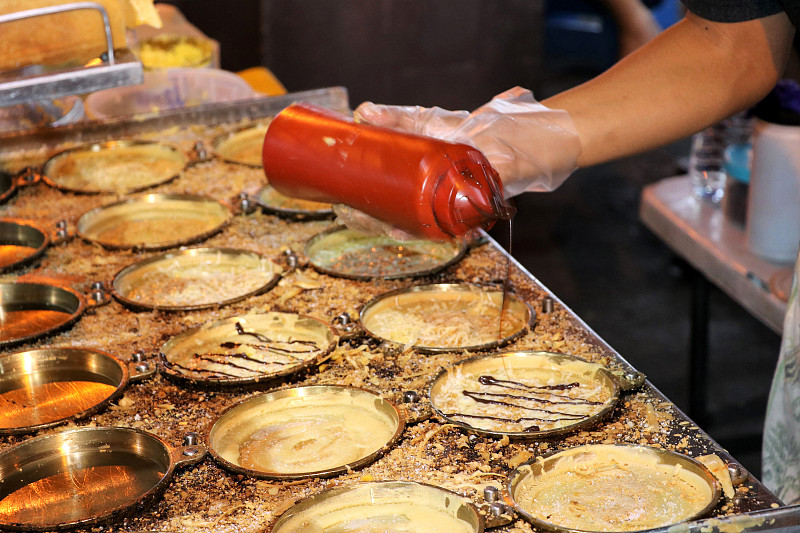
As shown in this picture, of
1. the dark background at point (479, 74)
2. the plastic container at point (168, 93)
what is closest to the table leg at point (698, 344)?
the dark background at point (479, 74)

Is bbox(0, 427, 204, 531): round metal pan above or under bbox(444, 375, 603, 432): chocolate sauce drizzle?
under

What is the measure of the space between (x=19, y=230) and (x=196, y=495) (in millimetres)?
1211

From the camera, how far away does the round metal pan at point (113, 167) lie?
2480 mm

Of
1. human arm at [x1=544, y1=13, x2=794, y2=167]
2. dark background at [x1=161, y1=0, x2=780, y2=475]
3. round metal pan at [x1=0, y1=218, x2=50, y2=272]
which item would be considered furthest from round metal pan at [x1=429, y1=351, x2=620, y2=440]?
dark background at [x1=161, y1=0, x2=780, y2=475]

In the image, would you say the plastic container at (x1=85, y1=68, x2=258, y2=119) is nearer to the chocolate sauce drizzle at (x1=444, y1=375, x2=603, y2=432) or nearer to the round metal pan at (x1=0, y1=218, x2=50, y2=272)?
the round metal pan at (x1=0, y1=218, x2=50, y2=272)

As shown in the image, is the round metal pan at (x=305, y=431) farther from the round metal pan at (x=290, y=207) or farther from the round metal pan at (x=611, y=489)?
the round metal pan at (x=290, y=207)

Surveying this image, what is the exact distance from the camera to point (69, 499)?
1.32m

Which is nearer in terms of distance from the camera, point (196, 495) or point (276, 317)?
point (196, 495)

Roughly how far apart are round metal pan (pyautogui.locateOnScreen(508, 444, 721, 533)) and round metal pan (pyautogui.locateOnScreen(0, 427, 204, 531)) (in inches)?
19.4

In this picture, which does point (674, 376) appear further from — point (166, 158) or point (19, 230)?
point (19, 230)

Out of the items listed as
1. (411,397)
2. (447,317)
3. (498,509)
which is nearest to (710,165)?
(447,317)

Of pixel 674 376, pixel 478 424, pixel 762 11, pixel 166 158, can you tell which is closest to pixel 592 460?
pixel 478 424

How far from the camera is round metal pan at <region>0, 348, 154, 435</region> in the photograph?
1.56 m

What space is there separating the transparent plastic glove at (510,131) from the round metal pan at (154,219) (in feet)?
2.00
